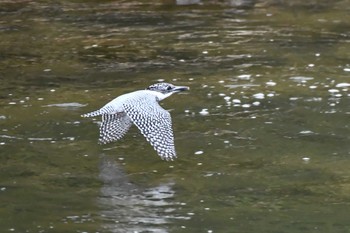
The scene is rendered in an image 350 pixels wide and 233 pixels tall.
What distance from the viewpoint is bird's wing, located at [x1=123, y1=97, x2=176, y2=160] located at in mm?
7848

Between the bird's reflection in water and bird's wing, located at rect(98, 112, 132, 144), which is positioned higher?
bird's wing, located at rect(98, 112, 132, 144)

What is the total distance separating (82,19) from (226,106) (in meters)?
4.96

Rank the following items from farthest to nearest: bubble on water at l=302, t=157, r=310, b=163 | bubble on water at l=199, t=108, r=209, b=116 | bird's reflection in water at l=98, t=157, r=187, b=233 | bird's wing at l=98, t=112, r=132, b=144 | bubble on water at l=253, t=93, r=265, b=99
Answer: bubble on water at l=253, t=93, r=265, b=99
bubble on water at l=199, t=108, r=209, b=116
bird's wing at l=98, t=112, r=132, b=144
bubble on water at l=302, t=157, r=310, b=163
bird's reflection in water at l=98, t=157, r=187, b=233

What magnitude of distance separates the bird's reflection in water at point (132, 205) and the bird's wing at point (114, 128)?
0.58 meters

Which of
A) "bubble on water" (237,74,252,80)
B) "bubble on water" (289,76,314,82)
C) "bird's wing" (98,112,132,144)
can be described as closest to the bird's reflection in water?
"bird's wing" (98,112,132,144)

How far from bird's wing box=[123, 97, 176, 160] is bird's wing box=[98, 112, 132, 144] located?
55 centimetres

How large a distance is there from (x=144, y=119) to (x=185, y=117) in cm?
180

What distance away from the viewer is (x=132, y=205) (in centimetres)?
736

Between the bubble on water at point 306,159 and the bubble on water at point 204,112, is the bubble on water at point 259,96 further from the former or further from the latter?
Result: the bubble on water at point 306,159

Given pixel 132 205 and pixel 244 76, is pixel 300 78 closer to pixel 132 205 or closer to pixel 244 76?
pixel 244 76

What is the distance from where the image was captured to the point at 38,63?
39.8 feet

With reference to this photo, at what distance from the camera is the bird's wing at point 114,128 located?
340 inches

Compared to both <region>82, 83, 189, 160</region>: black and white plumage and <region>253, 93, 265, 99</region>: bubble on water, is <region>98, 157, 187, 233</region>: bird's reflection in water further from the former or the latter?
<region>253, 93, 265, 99</region>: bubble on water

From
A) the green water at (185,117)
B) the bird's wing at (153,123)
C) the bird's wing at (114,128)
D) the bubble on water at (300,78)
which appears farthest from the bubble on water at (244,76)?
the bird's wing at (153,123)
